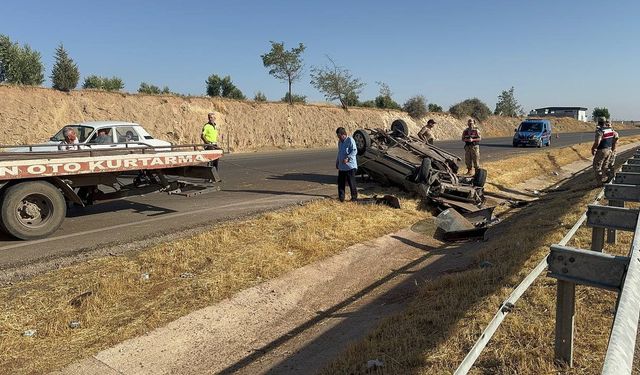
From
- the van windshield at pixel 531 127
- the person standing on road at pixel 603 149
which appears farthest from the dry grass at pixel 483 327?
the van windshield at pixel 531 127

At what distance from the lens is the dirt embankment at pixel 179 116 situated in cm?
2464

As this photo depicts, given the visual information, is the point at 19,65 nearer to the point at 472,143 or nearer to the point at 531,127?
the point at 472,143

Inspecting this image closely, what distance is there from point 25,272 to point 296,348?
11.5 ft

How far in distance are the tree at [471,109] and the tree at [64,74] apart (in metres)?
50.2

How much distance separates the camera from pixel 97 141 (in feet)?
37.1

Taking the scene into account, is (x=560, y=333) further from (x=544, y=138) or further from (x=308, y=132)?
(x=308, y=132)

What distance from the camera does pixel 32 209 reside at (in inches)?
277

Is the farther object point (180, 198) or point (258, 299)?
point (180, 198)

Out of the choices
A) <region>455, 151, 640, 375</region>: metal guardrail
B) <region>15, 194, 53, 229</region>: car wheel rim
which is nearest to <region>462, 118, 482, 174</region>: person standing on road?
<region>455, 151, 640, 375</region>: metal guardrail

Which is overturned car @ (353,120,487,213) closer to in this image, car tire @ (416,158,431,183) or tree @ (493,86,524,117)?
car tire @ (416,158,431,183)

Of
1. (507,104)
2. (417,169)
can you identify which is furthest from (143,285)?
(507,104)

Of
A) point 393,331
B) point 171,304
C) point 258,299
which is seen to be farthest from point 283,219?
point 393,331

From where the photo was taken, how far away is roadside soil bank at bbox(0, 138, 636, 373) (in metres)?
4.31

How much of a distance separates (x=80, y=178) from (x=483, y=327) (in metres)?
6.48
